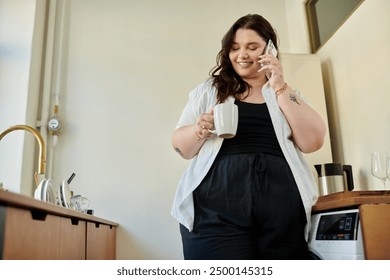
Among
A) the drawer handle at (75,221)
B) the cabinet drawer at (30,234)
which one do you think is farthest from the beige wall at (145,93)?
the cabinet drawer at (30,234)

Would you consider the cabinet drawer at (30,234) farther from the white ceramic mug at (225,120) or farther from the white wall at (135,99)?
the white wall at (135,99)

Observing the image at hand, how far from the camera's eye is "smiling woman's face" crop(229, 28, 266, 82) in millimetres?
869

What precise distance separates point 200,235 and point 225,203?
0.08 metres

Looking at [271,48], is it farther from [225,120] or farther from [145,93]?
[145,93]

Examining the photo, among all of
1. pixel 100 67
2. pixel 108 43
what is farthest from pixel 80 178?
pixel 108 43

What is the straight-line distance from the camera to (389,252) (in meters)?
0.66

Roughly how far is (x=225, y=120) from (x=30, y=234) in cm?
40

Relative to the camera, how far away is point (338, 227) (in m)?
0.75

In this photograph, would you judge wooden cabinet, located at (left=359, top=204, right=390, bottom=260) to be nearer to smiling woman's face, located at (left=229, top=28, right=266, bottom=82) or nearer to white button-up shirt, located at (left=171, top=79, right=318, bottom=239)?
white button-up shirt, located at (left=171, top=79, right=318, bottom=239)

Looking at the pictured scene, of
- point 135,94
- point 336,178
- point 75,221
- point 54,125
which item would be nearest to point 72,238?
point 75,221

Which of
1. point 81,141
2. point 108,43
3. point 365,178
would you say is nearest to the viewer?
point 365,178

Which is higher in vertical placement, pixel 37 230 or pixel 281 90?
pixel 281 90

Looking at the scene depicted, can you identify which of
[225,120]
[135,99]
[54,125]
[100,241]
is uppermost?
[135,99]
